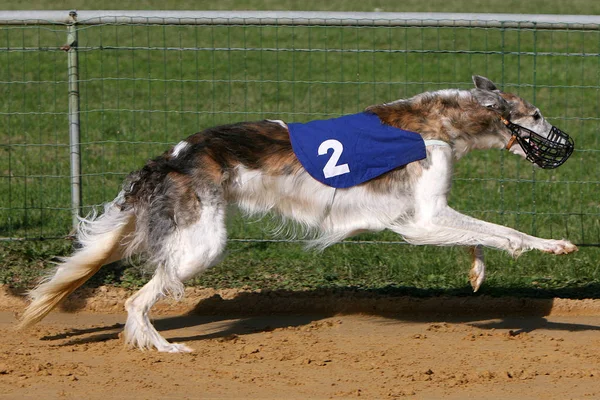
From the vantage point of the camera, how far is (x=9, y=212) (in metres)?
7.97

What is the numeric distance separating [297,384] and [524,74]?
924 cm

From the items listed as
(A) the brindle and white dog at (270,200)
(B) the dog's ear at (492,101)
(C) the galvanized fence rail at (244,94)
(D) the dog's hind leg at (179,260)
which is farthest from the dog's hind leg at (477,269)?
(D) the dog's hind leg at (179,260)

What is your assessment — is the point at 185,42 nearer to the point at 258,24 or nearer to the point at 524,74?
the point at 524,74

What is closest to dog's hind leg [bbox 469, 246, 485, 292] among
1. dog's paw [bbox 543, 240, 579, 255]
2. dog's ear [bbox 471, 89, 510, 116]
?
dog's paw [bbox 543, 240, 579, 255]

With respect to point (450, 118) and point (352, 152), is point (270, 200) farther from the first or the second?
point (450, 118)

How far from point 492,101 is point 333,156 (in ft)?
3.55

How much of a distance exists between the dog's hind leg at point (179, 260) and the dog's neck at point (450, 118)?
1.26 m

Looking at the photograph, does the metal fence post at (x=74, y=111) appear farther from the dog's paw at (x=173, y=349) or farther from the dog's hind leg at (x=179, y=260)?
the dog's paw at (x=173, y=349)

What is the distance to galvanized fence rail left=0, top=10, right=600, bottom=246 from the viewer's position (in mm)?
7262

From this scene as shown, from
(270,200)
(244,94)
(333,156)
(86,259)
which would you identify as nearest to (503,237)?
(333,156)

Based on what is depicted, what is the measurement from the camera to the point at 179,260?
568 cm

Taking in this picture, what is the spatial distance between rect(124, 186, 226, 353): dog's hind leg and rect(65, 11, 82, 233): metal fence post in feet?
5.86

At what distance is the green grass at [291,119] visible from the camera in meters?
7.33

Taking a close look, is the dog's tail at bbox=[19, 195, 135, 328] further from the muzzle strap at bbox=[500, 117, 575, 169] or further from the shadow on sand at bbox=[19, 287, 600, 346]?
the muzzle strap at bbox=[500, 117, 575, 169]
